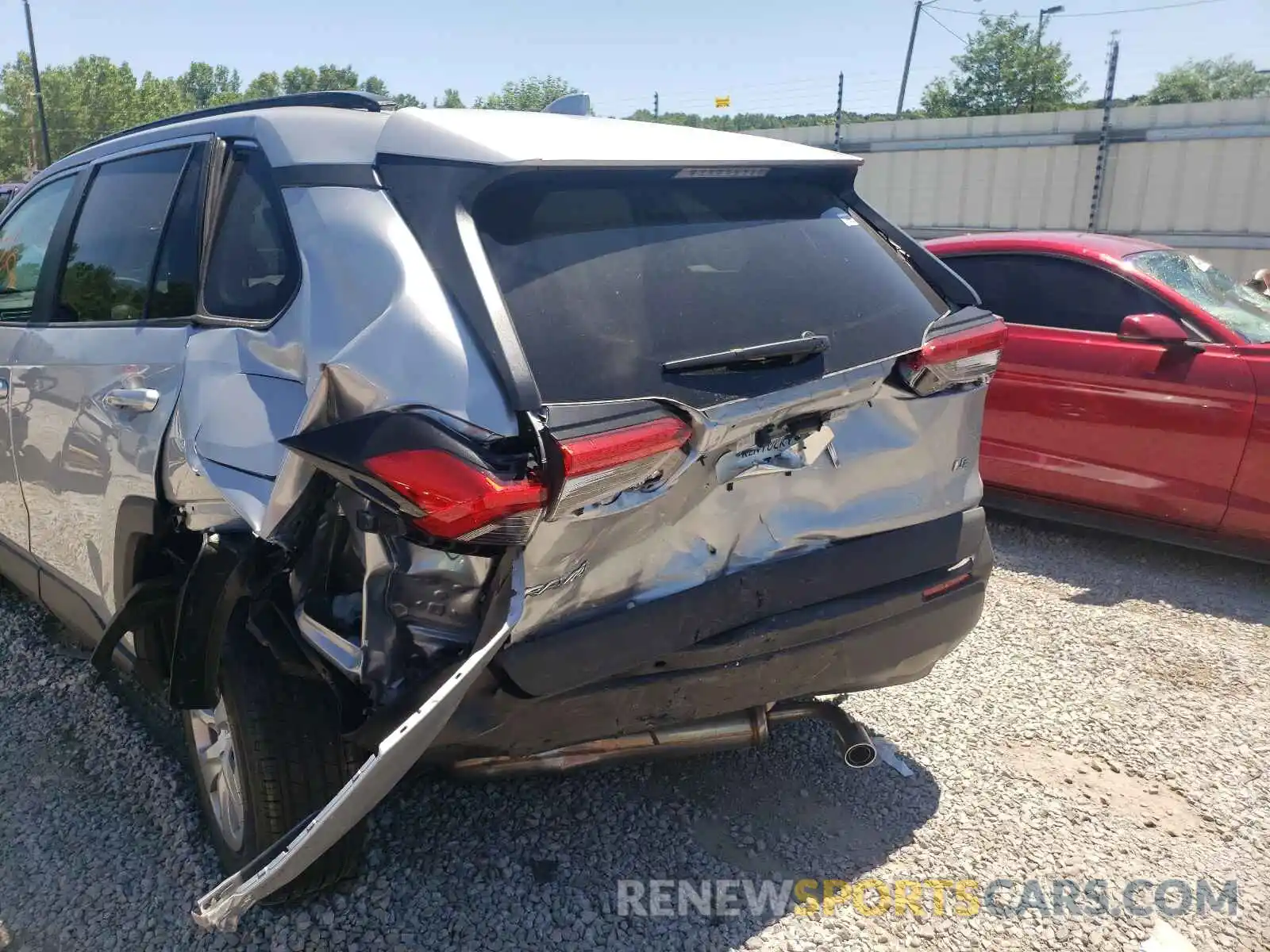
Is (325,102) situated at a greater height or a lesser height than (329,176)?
greater

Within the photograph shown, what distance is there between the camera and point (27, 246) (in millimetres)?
3777

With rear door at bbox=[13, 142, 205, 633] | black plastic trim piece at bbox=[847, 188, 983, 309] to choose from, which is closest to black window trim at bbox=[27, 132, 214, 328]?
rear door at bbox=[13, 142, 205, 633]

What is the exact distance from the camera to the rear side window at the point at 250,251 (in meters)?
2.27

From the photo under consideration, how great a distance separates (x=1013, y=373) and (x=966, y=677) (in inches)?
88.2

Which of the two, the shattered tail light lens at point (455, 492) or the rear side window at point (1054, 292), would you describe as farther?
the rear side window at point (1054, 292)

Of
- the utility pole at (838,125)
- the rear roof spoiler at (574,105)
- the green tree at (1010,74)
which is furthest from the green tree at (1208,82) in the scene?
the rear roof spoiler at (574,105)

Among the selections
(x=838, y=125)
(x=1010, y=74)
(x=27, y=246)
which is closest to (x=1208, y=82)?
(x=1010, y=74)

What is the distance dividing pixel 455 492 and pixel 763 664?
94cm

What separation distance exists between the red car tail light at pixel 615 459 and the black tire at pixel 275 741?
2.98ft

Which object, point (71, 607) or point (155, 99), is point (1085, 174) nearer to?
point (71, 607)

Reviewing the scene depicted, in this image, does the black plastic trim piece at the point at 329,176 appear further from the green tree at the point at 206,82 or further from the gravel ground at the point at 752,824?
the green tree at the point at 206,82

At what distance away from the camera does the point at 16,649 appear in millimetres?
4016

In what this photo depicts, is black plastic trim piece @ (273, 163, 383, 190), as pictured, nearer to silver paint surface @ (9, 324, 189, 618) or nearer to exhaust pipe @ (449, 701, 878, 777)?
silver paint surface @ (9, 324, 189, 618)

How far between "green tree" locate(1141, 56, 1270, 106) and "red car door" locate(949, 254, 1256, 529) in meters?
56.7
